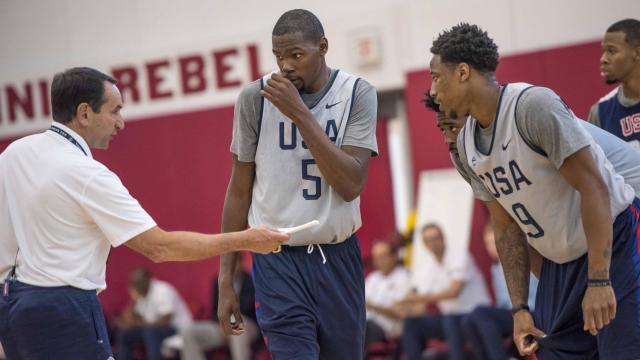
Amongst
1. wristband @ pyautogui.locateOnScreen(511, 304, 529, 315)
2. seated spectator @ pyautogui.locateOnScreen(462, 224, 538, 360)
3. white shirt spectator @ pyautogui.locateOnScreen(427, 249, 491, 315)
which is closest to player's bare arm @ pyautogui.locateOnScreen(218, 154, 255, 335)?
wristband @ pyautogui.locateOnScreen(511, 304, 529, 315)

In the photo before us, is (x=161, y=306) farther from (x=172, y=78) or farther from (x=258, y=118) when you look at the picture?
(x=258, y=118)

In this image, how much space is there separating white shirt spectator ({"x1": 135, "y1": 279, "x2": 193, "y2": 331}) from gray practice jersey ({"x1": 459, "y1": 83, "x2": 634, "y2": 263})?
7887 millimetres

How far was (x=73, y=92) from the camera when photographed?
3.99 meters

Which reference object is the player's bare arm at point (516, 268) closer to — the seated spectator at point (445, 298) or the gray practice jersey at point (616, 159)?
the gray practice jersey at point (616, 159)

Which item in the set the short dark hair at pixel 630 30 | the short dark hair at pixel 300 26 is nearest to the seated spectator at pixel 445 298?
the short dark hair at pixel 630 30

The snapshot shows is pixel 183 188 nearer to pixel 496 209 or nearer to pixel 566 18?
pixel 566 18

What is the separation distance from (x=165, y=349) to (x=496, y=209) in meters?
7.27

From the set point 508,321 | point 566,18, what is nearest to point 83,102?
point 508,321

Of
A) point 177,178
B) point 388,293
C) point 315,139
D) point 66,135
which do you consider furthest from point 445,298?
point 66,135

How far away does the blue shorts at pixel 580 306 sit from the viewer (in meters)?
3.77

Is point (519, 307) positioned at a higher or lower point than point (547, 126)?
lower

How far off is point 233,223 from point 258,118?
0.48 metres

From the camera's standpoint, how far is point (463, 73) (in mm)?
3834

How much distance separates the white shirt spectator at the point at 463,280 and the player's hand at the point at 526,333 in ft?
16.8
